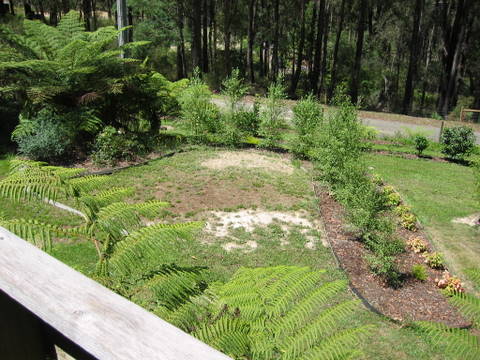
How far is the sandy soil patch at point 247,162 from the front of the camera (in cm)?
1000

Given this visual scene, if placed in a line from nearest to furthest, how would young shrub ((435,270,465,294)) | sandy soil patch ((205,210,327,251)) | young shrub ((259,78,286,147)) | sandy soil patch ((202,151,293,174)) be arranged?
young shrub ((435,270,465,294)) → sandy soil patch ((205,210,327,251)) → sandy soil patch ((202,151,293,174)) → young shrub ((259,78,286,147))

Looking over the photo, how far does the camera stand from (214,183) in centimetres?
870

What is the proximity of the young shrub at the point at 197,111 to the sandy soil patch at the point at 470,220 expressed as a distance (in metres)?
6.59

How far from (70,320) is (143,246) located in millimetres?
1171

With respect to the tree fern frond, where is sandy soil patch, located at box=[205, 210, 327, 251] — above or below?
below

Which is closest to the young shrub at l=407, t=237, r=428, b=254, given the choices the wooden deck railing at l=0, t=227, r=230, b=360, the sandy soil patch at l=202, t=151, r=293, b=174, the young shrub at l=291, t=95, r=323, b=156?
the sandy soil patch at l=202, t=151, r=293, b=174

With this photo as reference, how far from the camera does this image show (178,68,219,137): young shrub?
1176 centimetres

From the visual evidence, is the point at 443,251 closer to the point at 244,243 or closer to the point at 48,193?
the point at 244,243

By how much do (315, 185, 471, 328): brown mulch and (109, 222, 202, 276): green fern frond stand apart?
142 inches

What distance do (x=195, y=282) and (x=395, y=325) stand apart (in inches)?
137

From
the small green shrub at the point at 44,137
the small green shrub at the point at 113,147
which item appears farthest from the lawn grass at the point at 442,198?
the small green shrub at the point at 44,137

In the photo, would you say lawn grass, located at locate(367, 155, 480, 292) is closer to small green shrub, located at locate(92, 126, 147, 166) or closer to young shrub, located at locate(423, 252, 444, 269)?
young shrub, located at locate(423, 252, 444, 269)

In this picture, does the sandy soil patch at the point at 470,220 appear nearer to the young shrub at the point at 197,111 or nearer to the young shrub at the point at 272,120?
the young shrub at the point at 272,120

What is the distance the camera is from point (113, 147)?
366 inches
